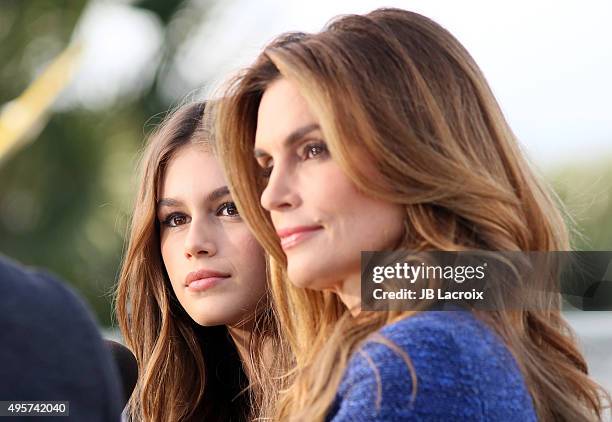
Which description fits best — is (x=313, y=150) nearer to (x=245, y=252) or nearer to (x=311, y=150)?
(x=311, y=150)

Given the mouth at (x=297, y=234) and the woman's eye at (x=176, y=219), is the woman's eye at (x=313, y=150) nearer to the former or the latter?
the mouth at (x=297, y=234)

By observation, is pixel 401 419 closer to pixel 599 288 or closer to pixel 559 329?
pixel 559 329

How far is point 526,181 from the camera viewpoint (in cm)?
226

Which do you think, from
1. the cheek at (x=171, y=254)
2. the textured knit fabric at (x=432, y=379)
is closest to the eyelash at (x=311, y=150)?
the textured knit fabric at (x=432, y=379)

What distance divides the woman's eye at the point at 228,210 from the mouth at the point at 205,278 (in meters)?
0.17

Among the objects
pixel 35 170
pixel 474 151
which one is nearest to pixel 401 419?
pixel 474 151

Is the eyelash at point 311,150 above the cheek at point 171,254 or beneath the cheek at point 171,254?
above

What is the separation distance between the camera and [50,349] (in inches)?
51.2

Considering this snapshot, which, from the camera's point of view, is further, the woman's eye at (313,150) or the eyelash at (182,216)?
the eyelash at (182,216)

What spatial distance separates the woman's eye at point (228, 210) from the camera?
2.89 meters

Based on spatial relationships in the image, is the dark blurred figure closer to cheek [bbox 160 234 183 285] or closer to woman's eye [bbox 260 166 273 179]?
woman's eye [bbox 260 166 273 179]

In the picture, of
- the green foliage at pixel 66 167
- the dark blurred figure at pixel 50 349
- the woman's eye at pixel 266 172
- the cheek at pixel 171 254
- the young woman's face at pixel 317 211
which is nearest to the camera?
the dark blurred figure at pixel 50 349

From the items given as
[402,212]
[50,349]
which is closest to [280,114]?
[402,212]

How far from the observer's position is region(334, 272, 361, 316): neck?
217cm
